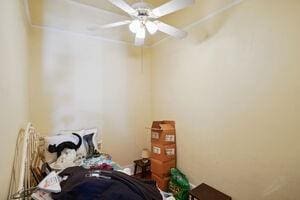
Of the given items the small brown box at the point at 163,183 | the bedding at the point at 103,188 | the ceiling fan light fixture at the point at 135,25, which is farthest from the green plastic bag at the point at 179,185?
the ceiling fan light fixture at the point at 135,25

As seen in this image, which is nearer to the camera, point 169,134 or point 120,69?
point 169,134

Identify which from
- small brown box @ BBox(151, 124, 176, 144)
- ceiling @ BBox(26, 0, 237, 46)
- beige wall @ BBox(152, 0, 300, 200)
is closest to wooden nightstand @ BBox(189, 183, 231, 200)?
beige wall @ BBox(152, 0, 300, 200)

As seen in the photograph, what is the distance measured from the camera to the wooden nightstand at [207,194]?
1.96m

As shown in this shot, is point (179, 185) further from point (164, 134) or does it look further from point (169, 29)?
point (169, 29)

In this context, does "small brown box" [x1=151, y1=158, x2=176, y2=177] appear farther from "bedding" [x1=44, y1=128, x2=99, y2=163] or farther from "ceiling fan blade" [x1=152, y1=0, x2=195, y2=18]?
"ceiling fan blade" [x1=152, y1=0, x2=195, y2=18]

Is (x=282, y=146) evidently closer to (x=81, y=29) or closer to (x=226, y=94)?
(x=226, y=94)

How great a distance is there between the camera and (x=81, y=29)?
8.70ft

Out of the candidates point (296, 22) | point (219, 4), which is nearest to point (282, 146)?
point (296, 22)

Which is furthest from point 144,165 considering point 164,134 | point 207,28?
point 207,28

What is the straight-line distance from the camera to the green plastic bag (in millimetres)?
2307

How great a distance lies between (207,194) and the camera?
2.03 m

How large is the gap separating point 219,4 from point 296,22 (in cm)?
89

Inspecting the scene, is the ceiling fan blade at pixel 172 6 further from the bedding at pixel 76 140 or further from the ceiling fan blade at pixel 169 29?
the bedding at pixel 76 140

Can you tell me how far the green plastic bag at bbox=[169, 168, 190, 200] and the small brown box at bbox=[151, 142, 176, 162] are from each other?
0.20m
